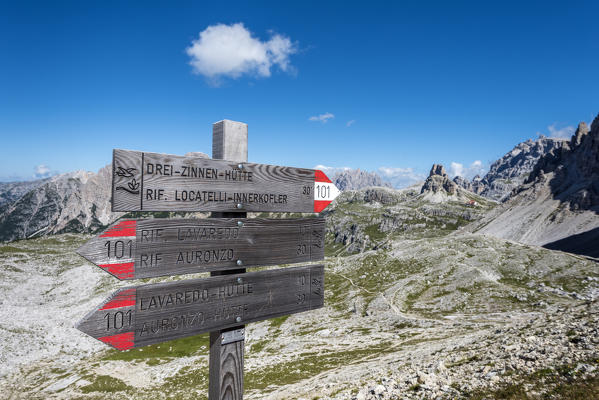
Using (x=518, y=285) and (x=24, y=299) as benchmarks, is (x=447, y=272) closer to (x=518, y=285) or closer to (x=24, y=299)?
(x=518, y=285)

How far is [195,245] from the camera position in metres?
6.09

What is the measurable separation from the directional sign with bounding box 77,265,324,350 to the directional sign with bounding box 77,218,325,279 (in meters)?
0.30

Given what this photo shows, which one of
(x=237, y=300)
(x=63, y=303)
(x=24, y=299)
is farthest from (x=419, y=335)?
(x=24, y=299)

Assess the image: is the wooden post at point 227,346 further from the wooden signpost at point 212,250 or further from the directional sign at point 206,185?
the directional sign at point 206,185

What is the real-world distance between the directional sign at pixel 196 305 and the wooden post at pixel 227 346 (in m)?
0.37

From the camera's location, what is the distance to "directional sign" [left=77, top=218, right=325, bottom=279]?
5316mm

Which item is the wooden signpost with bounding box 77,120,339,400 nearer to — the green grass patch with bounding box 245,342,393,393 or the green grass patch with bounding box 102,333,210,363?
the green grass patch with bounding box 245,342,393,393

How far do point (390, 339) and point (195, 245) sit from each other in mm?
43066

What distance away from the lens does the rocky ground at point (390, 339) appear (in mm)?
12391

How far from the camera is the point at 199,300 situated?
612 cm

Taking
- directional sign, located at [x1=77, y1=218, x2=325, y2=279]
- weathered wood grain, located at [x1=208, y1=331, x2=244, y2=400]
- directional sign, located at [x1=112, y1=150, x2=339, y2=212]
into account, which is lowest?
weathered wood grain, located at [x1=208, y1=331, x2=244, y2=400]

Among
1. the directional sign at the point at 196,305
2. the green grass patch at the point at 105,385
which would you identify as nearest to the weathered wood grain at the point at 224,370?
the directional sign at the point at 196,305

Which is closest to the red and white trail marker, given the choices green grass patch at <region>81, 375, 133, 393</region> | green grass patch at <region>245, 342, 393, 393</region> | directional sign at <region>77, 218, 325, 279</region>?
directional sign at <region>77, 218, 325, 279</region>

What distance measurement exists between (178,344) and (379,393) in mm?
75197
